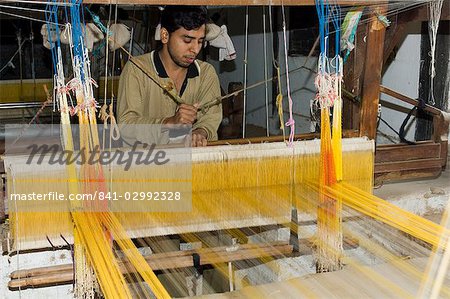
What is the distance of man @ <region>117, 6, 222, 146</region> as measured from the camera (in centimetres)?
352

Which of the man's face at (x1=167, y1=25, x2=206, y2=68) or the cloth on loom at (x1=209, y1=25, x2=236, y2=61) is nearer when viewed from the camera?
the man's face at (x1=167, y1=25, x2=206, y2=68)

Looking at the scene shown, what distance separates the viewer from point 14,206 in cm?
267

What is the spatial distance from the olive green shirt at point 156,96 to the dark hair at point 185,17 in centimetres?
29

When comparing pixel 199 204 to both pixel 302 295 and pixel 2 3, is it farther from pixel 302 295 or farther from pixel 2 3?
pixel 2 3

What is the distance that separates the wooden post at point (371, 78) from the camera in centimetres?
328

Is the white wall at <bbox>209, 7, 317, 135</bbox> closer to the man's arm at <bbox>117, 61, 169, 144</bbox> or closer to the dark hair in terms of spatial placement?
the dark hair

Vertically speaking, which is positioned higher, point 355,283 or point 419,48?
point 419,48

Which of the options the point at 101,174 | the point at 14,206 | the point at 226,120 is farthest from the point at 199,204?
the point at 226,120

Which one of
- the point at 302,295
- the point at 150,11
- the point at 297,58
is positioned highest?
the point at 150,11

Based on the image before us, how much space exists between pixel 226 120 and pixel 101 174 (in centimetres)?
329

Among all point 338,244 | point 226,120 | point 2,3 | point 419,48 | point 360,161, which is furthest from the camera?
point 226,120

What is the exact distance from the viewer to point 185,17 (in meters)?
3.50

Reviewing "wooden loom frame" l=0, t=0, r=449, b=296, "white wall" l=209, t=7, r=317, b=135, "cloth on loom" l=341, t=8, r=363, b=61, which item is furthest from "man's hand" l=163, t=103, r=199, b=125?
"white wall" l=209, t=7, r=317, b=135

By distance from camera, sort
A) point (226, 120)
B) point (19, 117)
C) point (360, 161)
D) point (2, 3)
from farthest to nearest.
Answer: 1. point (19, 117)
2. point (226, 120)
3. point (360, 161)
4. point (2, 3)
